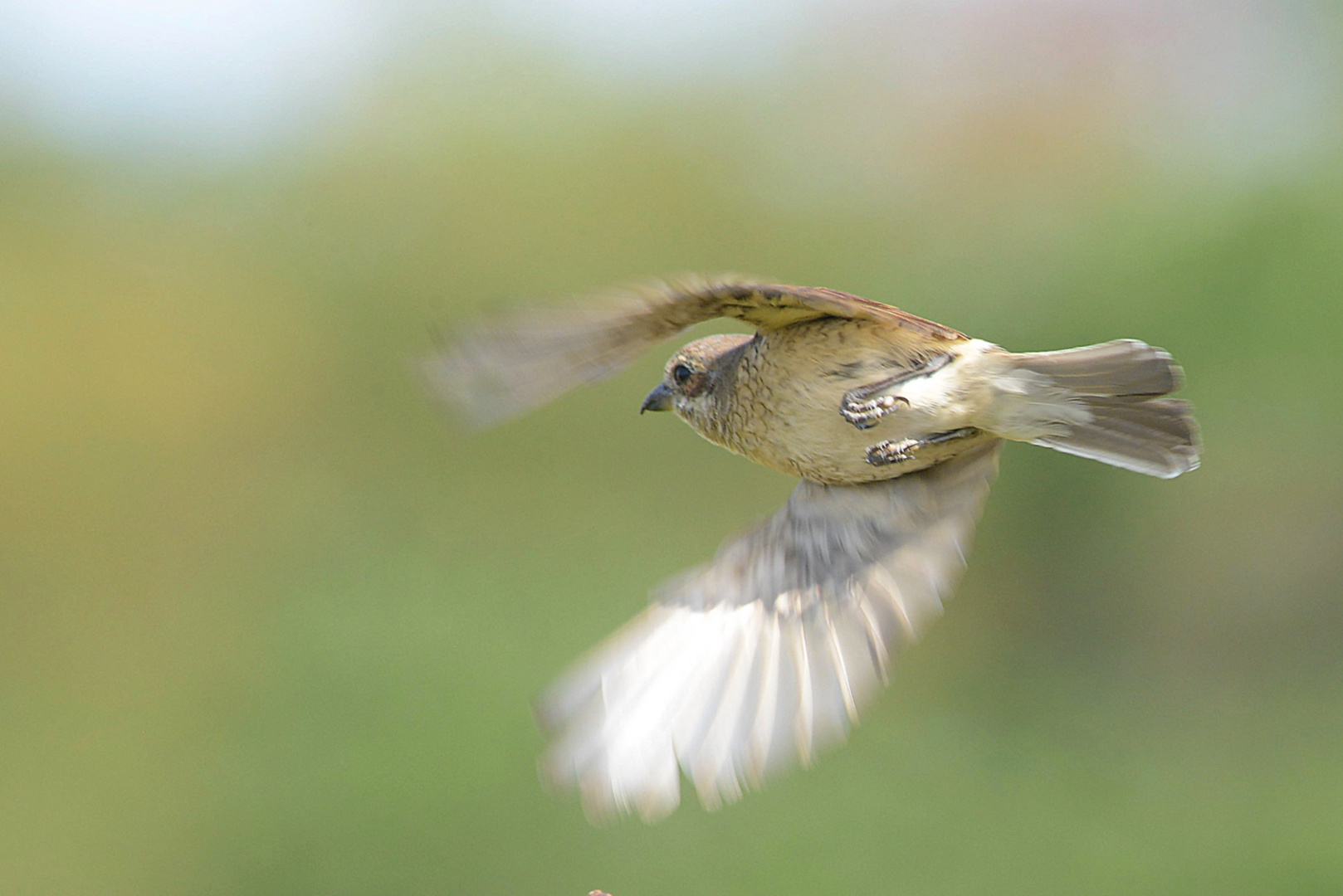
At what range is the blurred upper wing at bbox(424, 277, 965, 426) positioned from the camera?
2.21 meters

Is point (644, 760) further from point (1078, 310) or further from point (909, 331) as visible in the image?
point (1078, 310)

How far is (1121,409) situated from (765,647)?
3.18 feet

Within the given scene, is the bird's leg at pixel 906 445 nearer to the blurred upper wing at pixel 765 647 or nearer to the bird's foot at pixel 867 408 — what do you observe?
the bird's foot at pixel 867 408

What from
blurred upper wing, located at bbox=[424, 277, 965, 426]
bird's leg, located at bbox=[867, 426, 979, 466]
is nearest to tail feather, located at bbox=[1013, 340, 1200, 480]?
bird's leg, located at bbox=[867, 426, 979, 466]

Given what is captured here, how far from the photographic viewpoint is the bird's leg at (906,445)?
9.07 feet

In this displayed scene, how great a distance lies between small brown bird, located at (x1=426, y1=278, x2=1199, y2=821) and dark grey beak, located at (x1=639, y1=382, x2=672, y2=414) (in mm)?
242

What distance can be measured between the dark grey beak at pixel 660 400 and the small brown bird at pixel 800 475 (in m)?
0.24

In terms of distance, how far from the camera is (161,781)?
7.84m

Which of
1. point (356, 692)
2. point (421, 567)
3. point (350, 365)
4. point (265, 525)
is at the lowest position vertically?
point (356, 692)

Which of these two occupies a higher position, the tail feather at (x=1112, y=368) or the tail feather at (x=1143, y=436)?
the tail feather at (x=1112, y=368)

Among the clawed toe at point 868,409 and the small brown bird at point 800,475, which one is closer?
the small brown bird at point 800,475

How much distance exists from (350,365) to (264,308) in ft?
3.25

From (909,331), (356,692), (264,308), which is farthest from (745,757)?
(264,308)

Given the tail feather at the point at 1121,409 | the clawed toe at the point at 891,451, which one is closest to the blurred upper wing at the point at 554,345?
the clawed toe at the point at 891,451
